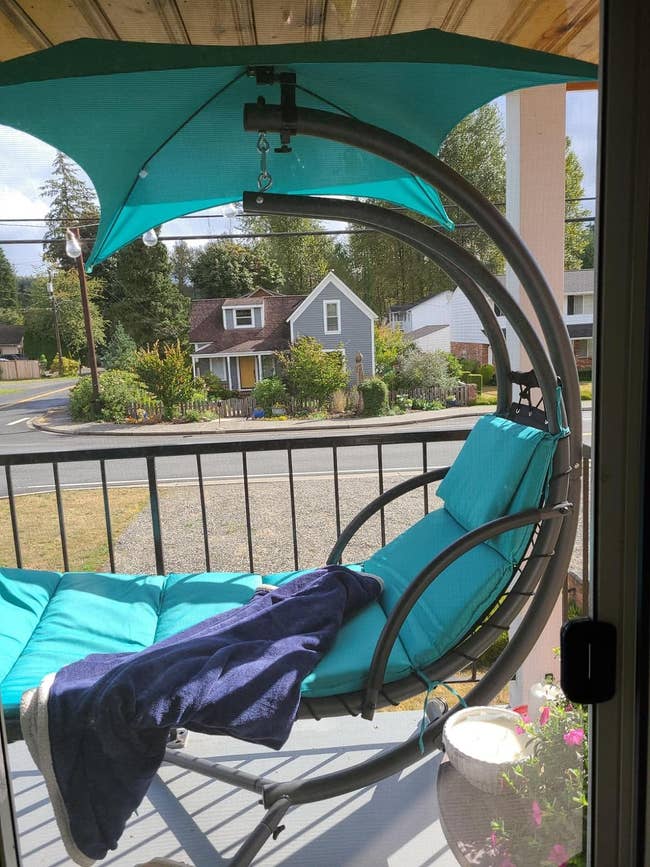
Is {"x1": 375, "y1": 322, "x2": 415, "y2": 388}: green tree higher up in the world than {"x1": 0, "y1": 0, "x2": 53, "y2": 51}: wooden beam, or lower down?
lower down

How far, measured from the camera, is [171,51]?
931mm

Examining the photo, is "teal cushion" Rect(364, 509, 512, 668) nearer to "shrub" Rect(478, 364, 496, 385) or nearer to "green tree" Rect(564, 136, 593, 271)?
"shrub" Rect(478, 364, 496, 385)

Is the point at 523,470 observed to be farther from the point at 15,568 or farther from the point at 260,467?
the point at 15,568

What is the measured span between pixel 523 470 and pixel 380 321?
75 centimetres

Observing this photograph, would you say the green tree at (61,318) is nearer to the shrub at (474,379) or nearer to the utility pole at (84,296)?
the utility pole at (84,296)

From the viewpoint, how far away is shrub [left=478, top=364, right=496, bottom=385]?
1427 mm

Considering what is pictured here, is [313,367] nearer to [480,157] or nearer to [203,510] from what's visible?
[203,510]

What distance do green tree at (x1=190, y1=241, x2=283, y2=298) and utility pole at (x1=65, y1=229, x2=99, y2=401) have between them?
0.60 ft

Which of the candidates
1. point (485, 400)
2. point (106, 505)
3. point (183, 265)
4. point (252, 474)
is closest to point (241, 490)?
point (252, 474)

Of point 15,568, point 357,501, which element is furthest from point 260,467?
point 15,568

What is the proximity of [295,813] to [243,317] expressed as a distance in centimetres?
121

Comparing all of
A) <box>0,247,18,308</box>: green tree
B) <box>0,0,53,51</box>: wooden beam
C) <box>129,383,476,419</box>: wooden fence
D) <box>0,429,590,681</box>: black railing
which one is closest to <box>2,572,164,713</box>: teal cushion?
<box>0,429,590,681</box>: black railing

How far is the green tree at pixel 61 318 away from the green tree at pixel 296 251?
0.34m

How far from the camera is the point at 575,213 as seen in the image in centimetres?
92
